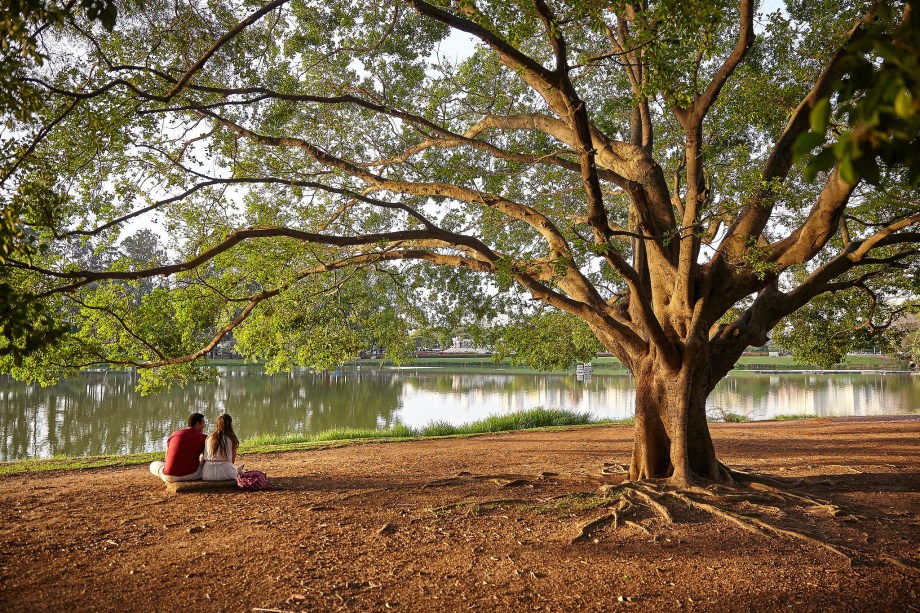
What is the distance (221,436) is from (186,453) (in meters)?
0.51

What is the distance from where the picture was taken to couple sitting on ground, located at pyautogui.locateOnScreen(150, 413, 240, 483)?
24.4 ft

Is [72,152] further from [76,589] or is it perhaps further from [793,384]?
[793,384]

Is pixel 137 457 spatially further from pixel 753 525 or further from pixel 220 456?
pixel 753 525

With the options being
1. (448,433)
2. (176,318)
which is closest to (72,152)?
(176,318)

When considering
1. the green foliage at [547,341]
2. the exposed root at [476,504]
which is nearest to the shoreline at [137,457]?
the green foliage at [547,341]

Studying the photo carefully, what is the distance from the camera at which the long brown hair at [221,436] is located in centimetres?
737

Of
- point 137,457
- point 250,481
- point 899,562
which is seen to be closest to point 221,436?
point 250,481

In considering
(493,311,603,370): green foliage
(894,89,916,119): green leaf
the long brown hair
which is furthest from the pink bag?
(894,89,916,119): green leaf

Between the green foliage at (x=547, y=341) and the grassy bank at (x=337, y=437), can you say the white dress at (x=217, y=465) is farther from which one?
the green foliage at (x=547, y=341)

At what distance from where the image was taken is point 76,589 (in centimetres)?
450

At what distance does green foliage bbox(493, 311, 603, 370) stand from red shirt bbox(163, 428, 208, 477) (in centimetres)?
681

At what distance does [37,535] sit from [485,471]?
569cm

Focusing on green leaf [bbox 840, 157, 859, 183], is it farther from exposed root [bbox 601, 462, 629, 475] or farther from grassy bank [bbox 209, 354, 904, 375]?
grassy bank [bbox 209, 354, 904, 375]

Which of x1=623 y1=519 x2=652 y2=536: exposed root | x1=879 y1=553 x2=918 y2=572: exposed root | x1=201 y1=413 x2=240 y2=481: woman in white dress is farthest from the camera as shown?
x1=201 y1=413 x2=240 y2=481: woman in white dress
